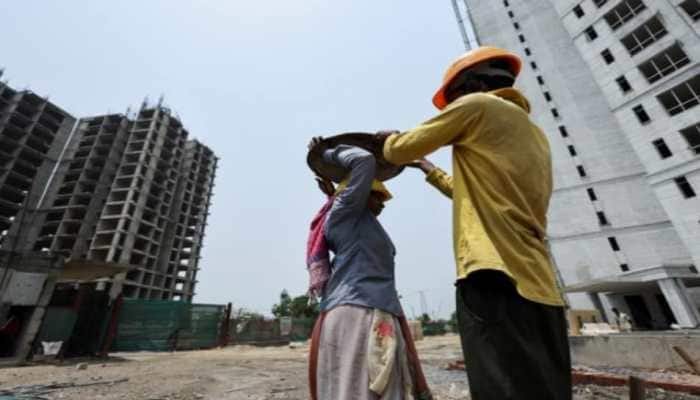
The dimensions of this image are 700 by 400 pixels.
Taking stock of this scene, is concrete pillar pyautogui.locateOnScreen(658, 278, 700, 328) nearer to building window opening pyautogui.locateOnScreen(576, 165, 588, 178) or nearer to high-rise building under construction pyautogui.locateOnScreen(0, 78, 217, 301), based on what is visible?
building window opening pyautogui.locateOnScreen(576, 165, 588, 178)

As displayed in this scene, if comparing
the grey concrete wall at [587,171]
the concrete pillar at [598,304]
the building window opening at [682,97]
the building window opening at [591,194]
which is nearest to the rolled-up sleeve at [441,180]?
the building window opening at [682,97]

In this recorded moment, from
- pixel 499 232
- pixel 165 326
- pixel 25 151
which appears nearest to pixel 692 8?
pixel 499 232

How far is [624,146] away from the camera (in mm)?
26734

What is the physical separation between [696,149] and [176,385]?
28080mm

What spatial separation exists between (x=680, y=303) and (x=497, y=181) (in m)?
26.9

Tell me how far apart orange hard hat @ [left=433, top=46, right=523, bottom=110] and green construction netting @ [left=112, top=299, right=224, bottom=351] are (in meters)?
15.1

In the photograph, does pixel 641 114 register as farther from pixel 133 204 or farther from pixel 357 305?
pixel 133 204

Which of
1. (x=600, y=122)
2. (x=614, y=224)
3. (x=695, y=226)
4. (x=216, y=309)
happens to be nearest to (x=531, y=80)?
(x=600, y=122)

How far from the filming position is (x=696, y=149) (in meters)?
18.9

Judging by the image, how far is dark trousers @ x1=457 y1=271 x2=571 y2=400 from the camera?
36.8 inches

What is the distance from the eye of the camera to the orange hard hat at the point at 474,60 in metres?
1.51

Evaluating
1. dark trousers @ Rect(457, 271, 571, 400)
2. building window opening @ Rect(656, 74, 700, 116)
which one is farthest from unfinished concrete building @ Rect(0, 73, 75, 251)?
building window opening @ Rect(656, 74, 700, 116)

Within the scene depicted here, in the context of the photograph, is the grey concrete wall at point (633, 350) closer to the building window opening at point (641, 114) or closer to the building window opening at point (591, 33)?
the building window opening at point (641, 114)

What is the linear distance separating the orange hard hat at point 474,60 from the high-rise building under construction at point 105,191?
43.2 meters
